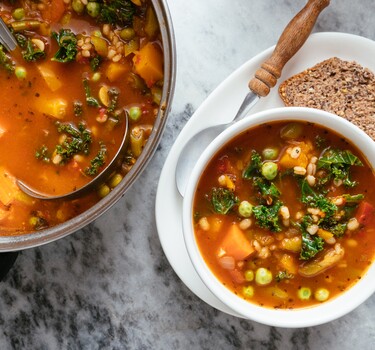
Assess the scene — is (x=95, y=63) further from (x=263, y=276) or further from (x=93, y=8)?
(x=263, y=276)

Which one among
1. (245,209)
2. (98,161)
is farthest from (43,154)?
(245,209)

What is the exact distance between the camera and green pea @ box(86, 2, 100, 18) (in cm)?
333

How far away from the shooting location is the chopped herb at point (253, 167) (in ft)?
10.2

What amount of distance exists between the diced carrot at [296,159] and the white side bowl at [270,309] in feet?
0.44

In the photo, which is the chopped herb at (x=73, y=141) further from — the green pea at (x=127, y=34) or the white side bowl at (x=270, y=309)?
the white side bowl at (x=270, y=309)

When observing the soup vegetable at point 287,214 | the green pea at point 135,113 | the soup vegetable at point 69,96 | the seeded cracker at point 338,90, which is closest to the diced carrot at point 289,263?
the soup vegetable at point 287,214

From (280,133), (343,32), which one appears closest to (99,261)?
(280,133)

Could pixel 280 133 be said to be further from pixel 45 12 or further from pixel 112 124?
pixel 45 12

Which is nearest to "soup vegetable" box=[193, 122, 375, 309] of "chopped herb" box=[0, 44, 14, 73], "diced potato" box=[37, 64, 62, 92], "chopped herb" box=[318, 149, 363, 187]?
"chopped herb" box=[318, 149, 363, 187]

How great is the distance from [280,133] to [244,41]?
2.47ft

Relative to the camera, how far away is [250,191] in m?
3.19

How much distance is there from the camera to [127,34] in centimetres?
332

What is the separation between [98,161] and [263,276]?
3.38ft

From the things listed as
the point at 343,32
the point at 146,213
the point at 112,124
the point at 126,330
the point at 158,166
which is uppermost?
the point at 343,32
